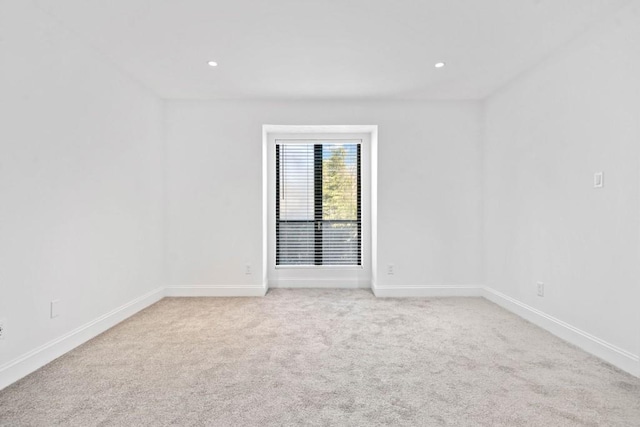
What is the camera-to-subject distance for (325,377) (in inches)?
87.4

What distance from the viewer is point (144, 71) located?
11.4 ft

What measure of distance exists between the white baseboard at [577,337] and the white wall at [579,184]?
0.05m

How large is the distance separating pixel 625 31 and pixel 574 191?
3.99 feet

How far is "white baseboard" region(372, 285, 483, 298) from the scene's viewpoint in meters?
4.36

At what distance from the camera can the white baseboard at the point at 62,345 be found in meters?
2.16

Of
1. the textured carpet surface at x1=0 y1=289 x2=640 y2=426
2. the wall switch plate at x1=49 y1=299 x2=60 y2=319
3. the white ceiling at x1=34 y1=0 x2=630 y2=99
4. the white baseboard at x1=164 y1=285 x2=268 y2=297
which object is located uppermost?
the white ceiling at x1=34 y1=0 x2=630 y2=99

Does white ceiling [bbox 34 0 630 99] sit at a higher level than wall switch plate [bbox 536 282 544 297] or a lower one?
higher

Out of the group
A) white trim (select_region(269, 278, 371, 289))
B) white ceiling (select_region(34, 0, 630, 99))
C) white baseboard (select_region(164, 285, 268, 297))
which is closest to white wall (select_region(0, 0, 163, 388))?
white ceiling (select_region(34, 0, 630, 99))

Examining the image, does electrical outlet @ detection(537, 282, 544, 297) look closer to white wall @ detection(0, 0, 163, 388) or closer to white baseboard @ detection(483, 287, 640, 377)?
white baseboard @ detection(483, 287, 640, 377)

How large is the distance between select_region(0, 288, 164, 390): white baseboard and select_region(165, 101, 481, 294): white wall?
0.94 m

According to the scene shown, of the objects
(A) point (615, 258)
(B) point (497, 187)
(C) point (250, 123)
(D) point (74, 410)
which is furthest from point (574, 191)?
(D) point (74, 410)

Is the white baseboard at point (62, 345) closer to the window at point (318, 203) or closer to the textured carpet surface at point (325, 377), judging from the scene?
the textured carpet surface at point (325, 377)

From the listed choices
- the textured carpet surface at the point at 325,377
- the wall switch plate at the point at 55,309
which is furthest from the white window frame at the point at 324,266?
the wall switch plate at the point at 55,309

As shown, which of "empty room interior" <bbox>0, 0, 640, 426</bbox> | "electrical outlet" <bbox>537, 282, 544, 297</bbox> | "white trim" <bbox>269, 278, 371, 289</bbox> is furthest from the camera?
"white trim" <bbox>269, 278, 371, 289</bbox>
